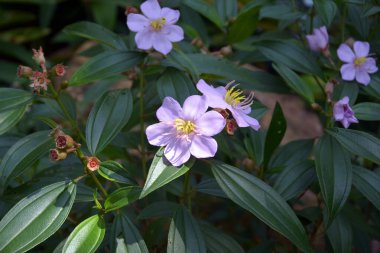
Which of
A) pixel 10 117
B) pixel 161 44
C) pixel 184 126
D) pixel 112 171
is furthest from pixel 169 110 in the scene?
pixel 10 117

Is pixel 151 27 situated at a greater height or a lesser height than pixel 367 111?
greater

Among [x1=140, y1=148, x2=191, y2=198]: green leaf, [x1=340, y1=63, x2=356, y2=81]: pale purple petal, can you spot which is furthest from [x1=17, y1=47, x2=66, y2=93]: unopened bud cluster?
[x1=340, y1=63, x2=356, y2=81]: pale purple petal

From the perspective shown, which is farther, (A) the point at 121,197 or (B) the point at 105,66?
(B) the point at 105,66

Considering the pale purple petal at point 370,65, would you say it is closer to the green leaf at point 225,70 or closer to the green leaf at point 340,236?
the green leaf at point 225,70

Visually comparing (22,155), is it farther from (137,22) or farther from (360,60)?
(360,60)

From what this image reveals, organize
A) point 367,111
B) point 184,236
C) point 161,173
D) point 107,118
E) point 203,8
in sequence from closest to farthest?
point 161,173 → point 184,236 → point 107,118 → point 367,111 → point 203,8

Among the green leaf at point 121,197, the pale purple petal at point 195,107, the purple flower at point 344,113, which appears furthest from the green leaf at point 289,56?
the green leaf at point 121,197

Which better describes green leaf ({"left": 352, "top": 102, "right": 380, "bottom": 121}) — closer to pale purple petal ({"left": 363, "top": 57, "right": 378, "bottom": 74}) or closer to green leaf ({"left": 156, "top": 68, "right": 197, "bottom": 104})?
pale purple petal ({"left": 363, "top": 57, "right": 378, "bottom": 74})
